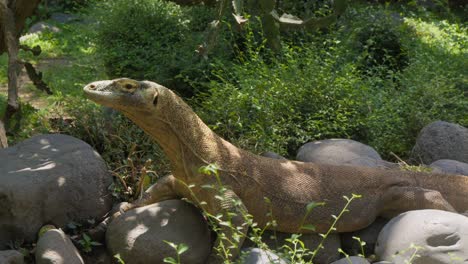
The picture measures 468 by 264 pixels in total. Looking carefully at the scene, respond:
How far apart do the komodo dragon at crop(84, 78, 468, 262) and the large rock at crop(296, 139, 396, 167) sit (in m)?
0.69

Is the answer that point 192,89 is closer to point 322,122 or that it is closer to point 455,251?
point 322,122

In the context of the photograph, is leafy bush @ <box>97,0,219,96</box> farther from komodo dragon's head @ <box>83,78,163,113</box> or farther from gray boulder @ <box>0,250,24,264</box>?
gray boulder @ <box>0,250,24,264</box>

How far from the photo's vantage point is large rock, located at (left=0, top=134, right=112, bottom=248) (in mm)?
4766

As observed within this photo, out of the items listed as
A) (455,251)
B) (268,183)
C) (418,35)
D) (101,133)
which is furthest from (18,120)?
(418,35)

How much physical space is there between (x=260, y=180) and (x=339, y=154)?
1429 millimetres

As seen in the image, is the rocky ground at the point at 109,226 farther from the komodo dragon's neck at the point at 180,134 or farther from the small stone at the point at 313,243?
the komodo dragon's neck at the point at 180,134

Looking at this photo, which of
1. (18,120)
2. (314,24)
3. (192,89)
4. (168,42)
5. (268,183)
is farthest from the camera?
(168,42)

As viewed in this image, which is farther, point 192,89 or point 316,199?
point 192,89

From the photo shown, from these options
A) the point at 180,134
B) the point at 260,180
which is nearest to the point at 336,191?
the point at 260,180

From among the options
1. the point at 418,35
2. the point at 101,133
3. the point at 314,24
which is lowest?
the point at 418,35

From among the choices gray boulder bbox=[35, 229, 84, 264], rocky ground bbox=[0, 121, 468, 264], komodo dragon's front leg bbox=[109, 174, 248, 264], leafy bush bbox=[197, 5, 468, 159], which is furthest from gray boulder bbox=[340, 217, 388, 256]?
gray boulder bbox=[35, 229, 84, 264]

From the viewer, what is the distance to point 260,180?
4.85m

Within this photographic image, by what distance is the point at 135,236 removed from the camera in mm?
4625

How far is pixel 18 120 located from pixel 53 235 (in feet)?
6.09
